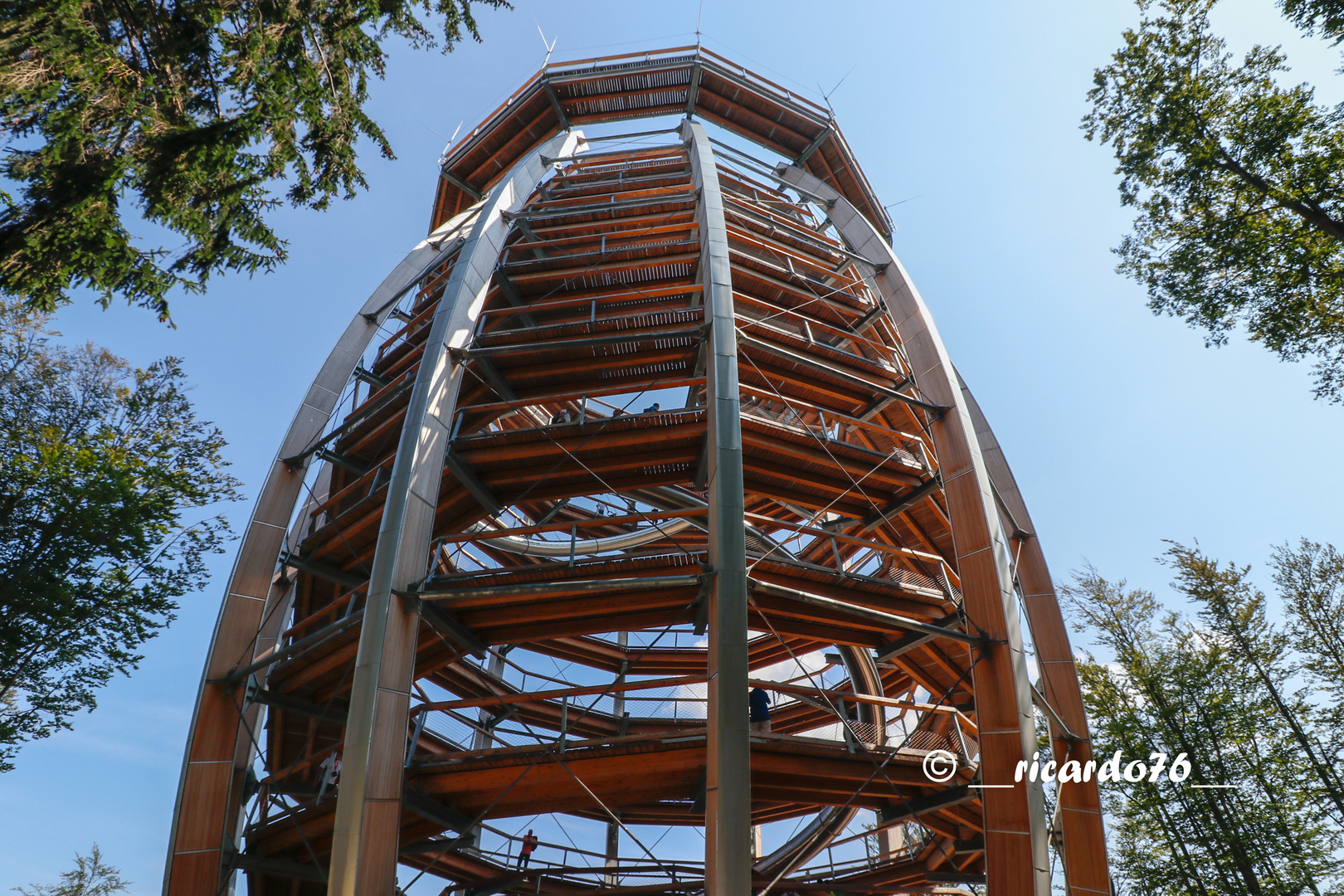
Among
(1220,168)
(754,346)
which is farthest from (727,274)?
(1220,168)

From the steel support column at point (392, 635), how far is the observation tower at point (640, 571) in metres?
0.04

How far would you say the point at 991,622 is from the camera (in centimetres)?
1100

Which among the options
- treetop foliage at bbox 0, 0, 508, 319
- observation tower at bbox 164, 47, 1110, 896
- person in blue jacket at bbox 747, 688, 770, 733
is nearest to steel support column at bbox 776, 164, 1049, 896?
observation tower at bbox 164, 47, 1110, 896

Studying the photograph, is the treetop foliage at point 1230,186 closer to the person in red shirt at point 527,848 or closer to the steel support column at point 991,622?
the steel support column at point 991,622

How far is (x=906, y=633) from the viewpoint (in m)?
12.4

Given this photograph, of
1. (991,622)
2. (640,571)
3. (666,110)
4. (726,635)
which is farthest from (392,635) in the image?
(666,110)

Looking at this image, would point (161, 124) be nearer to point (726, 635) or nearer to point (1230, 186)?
point (726, 635)

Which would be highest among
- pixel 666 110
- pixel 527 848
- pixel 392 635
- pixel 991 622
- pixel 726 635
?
pixel 666 110

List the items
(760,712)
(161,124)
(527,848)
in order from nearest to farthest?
(161,124), (760,712), (527,848)

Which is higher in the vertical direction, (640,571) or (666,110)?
(666,110)

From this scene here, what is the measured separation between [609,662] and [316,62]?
18.6 metres

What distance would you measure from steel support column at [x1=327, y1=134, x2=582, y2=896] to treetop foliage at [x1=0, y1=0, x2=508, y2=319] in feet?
11.9

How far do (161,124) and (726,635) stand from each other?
25.9ft

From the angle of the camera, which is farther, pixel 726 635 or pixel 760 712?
pixel 760 712
